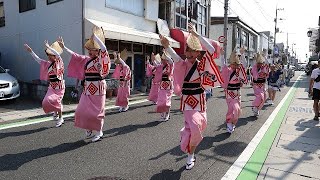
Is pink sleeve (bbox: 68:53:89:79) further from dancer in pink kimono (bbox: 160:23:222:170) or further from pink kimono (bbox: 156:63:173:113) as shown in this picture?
pink kimono (bbox: 156:63:173:113)

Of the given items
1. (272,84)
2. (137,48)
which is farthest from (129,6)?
(272,84)

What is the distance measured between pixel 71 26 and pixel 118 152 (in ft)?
30.2

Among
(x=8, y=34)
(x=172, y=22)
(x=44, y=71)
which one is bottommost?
(x=44, y=71)

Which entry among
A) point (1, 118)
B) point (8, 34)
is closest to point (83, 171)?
point (1, 118)

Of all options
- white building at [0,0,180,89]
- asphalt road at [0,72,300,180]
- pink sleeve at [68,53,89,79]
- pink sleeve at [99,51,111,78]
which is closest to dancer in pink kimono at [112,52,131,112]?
asphalt road at [0,72,300,180]

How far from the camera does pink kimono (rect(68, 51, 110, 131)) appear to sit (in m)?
6.16

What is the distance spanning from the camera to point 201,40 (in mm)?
4805

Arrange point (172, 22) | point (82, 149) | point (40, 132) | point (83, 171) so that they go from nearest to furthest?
1. point (83, 171)
2. point (82, 149)
3. point (40, 132)
4. point (172, 22)

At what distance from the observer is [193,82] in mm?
5016

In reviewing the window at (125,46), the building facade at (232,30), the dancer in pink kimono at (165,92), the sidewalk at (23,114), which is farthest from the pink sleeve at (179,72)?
the building facade at (232,30)

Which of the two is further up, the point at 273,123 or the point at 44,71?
the point at 44,71

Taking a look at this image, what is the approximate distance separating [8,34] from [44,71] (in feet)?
34.4

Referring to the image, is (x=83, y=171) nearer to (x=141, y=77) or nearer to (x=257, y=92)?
(x=257, y=92)

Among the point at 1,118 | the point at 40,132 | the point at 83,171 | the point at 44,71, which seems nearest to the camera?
the point at 83,171
